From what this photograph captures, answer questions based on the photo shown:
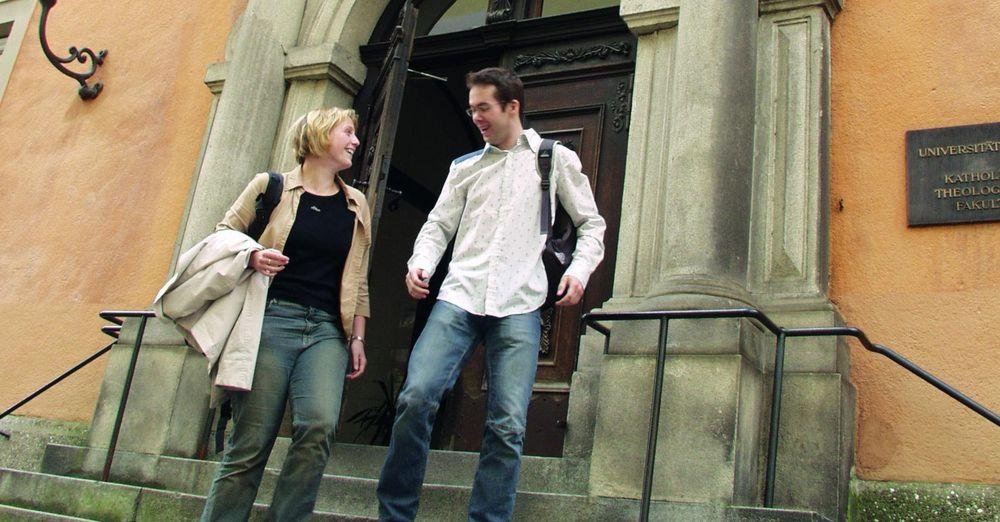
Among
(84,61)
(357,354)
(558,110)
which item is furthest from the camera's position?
(84,61)

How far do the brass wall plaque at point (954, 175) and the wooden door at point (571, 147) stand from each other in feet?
5.26

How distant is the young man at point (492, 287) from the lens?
127 inches

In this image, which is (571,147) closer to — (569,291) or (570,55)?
(570,55)

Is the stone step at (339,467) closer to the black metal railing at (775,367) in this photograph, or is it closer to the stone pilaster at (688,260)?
the stone pilaster at (688,260)

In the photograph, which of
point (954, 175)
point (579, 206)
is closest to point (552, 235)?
point (579, 206)

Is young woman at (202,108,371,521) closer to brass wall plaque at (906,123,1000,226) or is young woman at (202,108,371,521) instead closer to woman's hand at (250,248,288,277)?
woman's hand at (250,248,288,277)

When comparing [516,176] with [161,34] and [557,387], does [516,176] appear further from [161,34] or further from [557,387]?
[161,34]

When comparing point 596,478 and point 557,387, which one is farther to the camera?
point 557,387

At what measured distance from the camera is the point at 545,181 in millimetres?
3645

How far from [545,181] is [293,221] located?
3.08 feet

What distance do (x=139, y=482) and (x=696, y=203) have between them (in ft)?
11.1

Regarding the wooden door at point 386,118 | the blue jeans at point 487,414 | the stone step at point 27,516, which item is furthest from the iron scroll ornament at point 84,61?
the blue jeans at point 487,414

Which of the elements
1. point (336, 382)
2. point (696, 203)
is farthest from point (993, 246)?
point (336, 382)

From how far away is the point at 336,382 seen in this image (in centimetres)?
348
